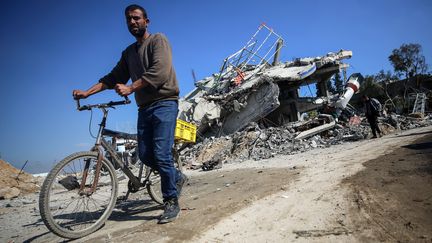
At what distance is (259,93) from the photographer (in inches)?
581

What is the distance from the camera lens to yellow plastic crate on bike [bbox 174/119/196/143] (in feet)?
13.9

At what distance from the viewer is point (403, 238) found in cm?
192

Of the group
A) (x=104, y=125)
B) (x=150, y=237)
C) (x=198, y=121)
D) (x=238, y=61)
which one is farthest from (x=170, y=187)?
(x=238, y=61)

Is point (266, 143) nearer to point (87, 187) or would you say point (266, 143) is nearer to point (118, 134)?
point (118, 134)

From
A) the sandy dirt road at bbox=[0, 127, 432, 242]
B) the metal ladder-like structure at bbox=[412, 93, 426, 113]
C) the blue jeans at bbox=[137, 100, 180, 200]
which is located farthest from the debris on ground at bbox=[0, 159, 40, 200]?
the metal ladder-like structure at bbox=[412, 93, 426, 113]

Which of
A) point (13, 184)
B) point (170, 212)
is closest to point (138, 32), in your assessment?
point (170, 212)

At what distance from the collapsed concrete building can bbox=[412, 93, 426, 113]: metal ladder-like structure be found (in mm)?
4332

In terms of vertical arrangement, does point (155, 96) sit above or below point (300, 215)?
above

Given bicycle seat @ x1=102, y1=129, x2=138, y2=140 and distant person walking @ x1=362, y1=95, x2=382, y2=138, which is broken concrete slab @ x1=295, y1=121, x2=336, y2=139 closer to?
distant person walking @ x1=362, y1=95, x2=382, y2=138

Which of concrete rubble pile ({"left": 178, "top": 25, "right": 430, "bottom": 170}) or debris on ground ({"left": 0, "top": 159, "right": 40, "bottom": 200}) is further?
concrete rubble pile ({"left": 178, "top": 25, "right": 430, "bottom": 170})

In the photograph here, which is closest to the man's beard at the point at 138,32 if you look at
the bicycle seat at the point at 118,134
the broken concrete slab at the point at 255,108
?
the bicycle seat at the point at 118,134

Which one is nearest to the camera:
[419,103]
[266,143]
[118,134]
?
[118,134]

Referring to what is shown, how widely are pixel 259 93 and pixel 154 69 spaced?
12.1 m

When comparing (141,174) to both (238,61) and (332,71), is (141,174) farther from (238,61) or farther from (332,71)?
(332,71)
